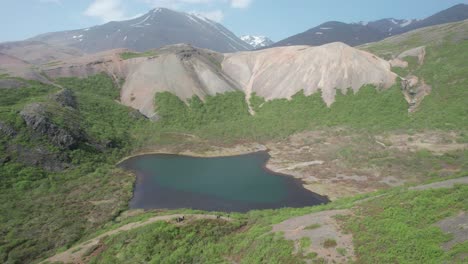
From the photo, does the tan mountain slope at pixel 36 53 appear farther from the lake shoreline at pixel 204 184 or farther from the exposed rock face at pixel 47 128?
the lake shoreline at pixel 204 184

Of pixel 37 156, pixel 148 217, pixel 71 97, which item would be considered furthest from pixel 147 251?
pixel 71 97

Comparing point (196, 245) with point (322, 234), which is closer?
point (322, 234)

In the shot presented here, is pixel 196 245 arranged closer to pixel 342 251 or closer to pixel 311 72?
pixel 342 251

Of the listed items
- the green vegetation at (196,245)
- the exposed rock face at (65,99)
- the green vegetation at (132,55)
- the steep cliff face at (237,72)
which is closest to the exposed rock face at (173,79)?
the steep cliff face at (237,72)

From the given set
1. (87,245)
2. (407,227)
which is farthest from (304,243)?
(87,245)

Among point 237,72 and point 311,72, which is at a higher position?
point 237,72

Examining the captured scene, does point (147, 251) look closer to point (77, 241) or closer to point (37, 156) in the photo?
point (77, 241)
